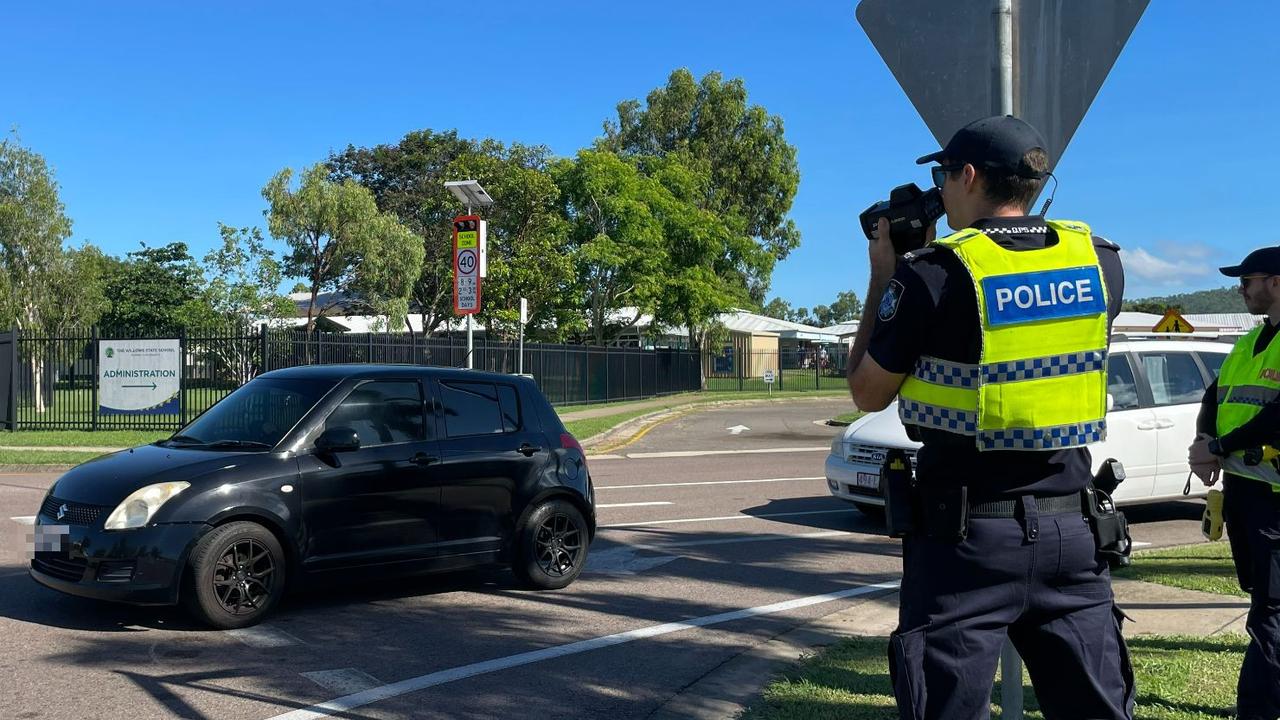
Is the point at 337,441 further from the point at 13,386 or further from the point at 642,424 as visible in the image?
the point at 642,424

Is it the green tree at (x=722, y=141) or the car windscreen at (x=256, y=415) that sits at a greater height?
the green tree at (x=722, y=141)

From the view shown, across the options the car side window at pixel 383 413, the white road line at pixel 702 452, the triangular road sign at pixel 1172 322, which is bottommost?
the white road line at pixel 702 452

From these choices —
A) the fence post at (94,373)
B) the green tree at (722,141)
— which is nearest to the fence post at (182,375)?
the fence post at (94,373)

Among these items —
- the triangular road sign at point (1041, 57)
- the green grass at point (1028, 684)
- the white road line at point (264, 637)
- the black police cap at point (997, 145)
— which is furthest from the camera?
the white road line at point (264, 637)

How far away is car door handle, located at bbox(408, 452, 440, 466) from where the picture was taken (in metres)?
7.03

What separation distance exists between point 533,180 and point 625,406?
9.99 m

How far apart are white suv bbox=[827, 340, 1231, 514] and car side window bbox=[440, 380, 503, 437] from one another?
3744mm

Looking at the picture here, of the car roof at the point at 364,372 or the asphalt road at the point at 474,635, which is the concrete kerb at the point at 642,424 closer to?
the asphalt road at the point at 474,635

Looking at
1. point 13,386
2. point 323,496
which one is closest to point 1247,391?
point 323,496

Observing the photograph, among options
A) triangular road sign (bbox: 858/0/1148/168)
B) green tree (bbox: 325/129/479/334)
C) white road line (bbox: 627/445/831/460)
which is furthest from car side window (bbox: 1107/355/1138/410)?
green tree (bbox: 325/129/479/334)

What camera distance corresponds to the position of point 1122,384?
32.0 feet

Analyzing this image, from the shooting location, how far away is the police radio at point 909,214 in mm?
2762

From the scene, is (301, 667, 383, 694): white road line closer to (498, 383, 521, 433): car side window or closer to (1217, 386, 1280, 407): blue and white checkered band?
(498, 383, 521, 433): car side window

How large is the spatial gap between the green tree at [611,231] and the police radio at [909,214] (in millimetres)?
34346
